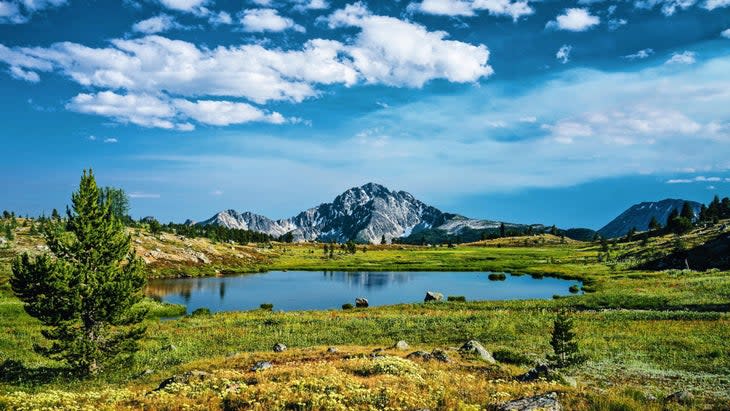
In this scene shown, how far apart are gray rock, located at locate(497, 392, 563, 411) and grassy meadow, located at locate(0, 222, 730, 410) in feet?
2.46

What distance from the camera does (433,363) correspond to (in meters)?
26.2

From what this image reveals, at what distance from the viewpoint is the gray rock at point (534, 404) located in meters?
15.6

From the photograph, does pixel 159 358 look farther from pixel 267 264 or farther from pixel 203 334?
pixel 267 264

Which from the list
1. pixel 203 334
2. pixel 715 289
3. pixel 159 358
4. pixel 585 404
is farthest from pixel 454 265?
pixel 585 404

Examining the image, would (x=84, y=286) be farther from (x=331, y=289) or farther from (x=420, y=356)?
(x=331, y=289)

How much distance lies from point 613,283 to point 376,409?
84669 mm

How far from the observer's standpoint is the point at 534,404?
52.3 feet

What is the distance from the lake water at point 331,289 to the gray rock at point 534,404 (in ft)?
207

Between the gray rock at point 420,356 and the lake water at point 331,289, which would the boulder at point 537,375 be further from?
the lake water at point 331,289

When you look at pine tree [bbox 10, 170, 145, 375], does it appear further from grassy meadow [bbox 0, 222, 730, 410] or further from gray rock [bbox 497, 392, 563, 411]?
gray rock [bbox 497, 392, 563, 411]

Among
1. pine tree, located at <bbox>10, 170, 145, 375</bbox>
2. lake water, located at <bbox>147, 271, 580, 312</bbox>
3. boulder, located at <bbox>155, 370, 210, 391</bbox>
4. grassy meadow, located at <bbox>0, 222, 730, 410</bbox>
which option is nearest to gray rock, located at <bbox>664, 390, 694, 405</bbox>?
grassy meadow, located at <bbox>0, 222, 730, 410</bbox>

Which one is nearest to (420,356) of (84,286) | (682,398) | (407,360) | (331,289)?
(407,360)

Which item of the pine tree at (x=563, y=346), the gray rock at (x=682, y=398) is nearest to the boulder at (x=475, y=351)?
the pine tree at (x=563, y=346)

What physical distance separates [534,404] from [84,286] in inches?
1032
